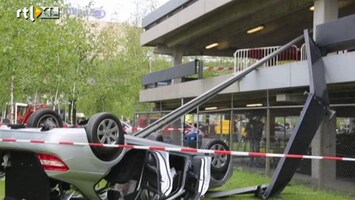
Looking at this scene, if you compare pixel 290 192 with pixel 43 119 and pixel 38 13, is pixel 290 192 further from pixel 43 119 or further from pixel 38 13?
pixel 38 13

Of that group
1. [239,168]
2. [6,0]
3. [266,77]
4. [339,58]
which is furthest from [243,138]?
[6,0]

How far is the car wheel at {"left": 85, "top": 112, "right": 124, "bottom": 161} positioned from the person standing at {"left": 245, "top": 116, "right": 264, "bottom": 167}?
975 centimetres

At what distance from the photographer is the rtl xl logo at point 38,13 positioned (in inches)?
760

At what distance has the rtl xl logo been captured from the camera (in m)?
19.3

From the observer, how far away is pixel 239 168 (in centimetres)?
1631

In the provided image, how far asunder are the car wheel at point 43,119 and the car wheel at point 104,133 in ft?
3.95

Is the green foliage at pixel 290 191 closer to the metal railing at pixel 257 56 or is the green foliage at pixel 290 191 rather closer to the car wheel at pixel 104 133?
the car wheel at pixel 104 133

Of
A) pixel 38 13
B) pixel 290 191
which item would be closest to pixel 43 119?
pixel 290 191

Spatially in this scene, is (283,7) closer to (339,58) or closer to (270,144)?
(270,144)

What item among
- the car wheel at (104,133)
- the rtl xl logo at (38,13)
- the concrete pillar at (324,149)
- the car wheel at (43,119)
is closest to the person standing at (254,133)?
the concrete pillar at (324,149)

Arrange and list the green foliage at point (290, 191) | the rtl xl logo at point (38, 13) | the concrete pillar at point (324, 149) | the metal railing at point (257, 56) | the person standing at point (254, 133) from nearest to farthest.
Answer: the green foliage at point (290, 191) < the concrete pillar at point (324, 149) < the person standing at point (254, 133) < the metal railing at point (257, 56) < the rtl xl logo at point (38, 13)

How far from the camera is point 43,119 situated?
7.61 metres

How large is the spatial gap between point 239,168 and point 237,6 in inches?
280

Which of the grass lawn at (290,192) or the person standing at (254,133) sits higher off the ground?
the person standing at (254,133)
